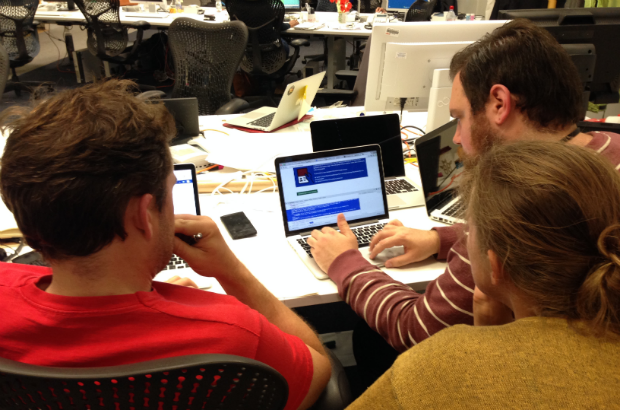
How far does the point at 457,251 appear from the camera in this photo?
1028 millimetres

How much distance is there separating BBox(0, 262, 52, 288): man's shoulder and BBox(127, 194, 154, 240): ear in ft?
0.64

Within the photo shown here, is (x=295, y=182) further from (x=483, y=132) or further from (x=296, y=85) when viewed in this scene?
(x=296, y=85)

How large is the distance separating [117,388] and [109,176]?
275 mm

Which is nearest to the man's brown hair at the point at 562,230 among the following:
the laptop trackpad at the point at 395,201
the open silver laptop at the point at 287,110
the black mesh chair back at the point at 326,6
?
the laptop trackpad at the point at 395,201

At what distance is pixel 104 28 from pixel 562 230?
184 inches

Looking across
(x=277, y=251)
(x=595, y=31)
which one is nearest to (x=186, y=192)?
(x=277, y=251)

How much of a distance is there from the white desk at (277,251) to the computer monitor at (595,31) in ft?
2.85

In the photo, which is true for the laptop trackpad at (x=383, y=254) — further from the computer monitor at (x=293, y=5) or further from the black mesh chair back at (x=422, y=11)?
the computer monitor at (x=293, y=5)

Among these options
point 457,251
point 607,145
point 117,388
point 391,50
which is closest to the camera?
point 117,388

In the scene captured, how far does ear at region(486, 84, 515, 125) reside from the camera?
1.23 m

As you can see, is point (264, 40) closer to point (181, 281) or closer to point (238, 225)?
point (238, 225)

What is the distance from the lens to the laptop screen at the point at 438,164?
5.03 ft

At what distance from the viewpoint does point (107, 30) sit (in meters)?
4.38

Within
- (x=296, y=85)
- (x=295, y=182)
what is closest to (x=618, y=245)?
(x=295, y=182)
